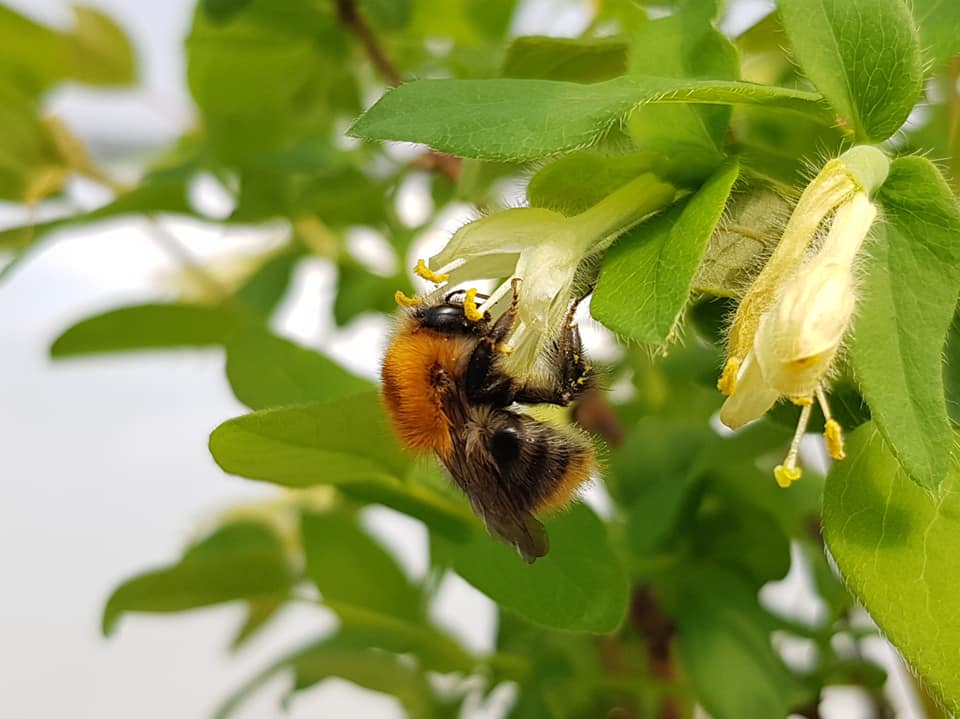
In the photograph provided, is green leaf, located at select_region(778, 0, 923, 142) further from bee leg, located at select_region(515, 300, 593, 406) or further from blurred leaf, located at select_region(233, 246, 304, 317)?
blurred leaf, located at select_region(233, 246, 304, 317)

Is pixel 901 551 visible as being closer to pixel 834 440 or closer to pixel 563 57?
pixel 834 440

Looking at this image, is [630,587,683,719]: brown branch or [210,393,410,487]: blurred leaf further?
[630,587,683,719]: brown branch

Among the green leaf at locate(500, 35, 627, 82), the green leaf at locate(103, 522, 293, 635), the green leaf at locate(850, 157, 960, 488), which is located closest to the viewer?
the green leaf at locate(850, 157, 960, 488)

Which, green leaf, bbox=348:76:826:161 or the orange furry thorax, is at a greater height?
green leaf, bbox=348:76:826:161

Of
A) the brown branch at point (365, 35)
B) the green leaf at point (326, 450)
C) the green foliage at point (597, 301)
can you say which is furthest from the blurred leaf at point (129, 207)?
the green leaf at point (326, 450)

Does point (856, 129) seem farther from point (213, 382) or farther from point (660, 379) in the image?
point (213, 382)

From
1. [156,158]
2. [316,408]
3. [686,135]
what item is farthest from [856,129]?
[156,158]

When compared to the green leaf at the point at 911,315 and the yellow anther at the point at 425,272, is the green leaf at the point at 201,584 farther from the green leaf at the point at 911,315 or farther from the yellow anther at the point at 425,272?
the green leaf at the point at 911,315

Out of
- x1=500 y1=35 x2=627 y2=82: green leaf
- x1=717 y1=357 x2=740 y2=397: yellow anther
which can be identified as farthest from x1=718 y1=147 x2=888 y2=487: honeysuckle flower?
x1=500 y1=35 x2=627 y2=82: green leaf

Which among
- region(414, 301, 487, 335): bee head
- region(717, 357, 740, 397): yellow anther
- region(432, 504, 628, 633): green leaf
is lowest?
region(432, 504, 628, 633): green leaf
